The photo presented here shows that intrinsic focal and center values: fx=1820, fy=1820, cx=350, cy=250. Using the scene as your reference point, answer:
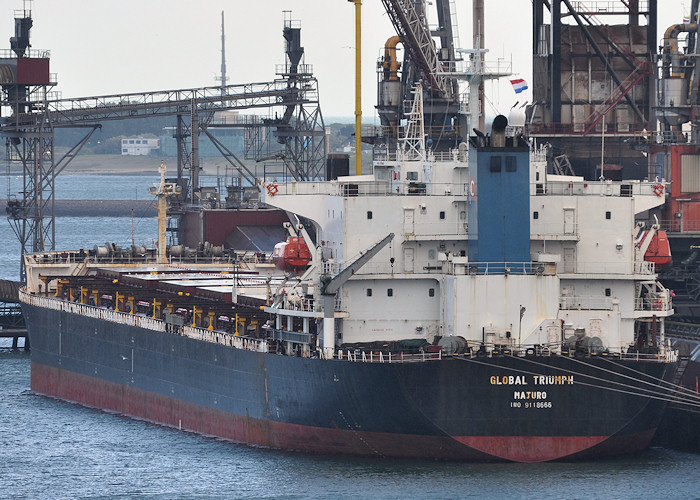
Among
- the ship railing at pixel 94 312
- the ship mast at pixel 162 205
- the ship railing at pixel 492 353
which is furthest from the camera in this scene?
the ship mast at pixel 162 205

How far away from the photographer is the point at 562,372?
5116 centimetres

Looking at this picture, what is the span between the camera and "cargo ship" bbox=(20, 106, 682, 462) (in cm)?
5144

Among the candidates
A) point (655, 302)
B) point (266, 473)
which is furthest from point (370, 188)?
point (266, 473)

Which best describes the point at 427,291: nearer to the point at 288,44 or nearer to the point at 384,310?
the point at 384,310

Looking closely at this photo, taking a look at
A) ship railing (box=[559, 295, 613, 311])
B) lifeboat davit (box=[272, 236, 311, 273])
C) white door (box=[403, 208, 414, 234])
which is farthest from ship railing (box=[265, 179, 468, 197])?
ship railing (box=[559, 295, 613, 311])

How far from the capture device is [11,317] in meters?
87.5

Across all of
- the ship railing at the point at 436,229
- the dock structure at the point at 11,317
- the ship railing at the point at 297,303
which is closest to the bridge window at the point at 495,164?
the ship railing at the point at 436,229

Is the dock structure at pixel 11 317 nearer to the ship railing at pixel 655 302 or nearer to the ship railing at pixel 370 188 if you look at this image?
the ship railing at pixel 370 188

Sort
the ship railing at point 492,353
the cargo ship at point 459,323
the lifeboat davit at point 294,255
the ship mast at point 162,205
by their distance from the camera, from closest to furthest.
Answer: the cargo ship at point 459,323 < the ship railing at point 492,353 < the lifeboat davit at point 294,255 < the ship mast at point 162,205

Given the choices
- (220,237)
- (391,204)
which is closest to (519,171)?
(391,204)

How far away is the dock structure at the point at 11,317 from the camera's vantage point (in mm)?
86188

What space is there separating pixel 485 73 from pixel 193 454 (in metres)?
15.0

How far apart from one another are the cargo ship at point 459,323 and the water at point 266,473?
71cm

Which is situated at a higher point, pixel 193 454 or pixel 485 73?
pixel 485 73
